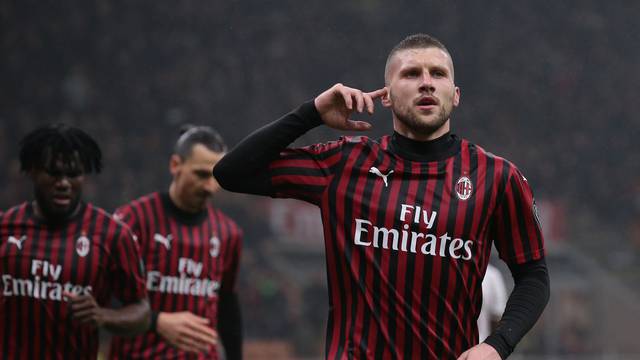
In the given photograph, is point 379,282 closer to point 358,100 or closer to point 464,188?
point 464,188

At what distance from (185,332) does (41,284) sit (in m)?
0.67

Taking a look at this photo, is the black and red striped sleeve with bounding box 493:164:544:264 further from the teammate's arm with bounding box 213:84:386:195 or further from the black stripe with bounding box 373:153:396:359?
the teammate's arm with bounding box 213:84:386:195

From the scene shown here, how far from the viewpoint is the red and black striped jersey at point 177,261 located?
15.7 ft

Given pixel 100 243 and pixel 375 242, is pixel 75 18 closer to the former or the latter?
pixel 100 243

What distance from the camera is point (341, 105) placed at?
2932 millimetres

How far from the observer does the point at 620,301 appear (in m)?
13.4

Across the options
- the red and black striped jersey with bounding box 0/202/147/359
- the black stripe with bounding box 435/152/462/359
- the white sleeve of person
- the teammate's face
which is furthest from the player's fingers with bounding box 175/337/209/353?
the white sleeve of person

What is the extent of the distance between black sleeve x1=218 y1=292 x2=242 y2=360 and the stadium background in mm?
6685

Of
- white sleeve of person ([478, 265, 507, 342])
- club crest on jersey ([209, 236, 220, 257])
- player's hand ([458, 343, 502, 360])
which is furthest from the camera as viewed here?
white sleeve of person ([478, 265, 507, 342])

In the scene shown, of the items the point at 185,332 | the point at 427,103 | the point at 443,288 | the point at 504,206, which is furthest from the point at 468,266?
the point at 185,332

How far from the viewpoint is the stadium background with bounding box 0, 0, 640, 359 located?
12.8m

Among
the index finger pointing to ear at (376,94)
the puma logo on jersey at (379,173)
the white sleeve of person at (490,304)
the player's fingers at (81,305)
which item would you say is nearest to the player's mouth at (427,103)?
the index finger pointing to ear at (376,94)

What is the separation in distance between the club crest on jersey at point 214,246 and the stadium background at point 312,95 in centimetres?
678

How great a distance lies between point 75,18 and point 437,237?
1225cm
